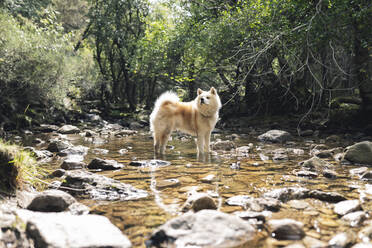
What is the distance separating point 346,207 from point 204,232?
5.30ft

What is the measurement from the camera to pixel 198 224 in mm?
2334

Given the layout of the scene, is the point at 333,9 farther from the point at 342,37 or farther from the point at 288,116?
the point at 288,116

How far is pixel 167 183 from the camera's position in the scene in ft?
13.8

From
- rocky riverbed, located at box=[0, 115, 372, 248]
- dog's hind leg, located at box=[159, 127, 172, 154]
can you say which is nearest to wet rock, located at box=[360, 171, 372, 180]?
rocky riverbed, located at box=[0, 115, 372, 248]

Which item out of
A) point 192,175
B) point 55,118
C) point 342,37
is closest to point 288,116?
point 342,37

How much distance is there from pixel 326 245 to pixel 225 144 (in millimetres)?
6320

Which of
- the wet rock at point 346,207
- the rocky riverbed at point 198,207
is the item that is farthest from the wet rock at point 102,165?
the wet rock at point 346,207

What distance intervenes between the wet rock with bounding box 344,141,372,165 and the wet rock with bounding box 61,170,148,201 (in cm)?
446

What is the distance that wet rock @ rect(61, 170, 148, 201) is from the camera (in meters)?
3.55

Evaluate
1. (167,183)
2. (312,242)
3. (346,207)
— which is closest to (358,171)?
(346,207)

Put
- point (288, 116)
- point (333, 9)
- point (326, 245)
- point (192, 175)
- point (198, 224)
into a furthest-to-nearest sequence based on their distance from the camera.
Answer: point (288, 116) < point (333, 9) < point (192, 175) < point (198, 224) < point (326, 245)

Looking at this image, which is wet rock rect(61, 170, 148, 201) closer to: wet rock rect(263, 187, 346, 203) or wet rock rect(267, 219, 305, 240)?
wet rock rect(263, 187, 346, 203)

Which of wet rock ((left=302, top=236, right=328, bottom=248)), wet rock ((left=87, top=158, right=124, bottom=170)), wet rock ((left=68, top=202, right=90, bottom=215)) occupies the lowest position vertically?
wet rock ((left=302, top=236, right=328, bottom=248))

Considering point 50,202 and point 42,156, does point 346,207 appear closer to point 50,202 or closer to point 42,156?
point 50,202
